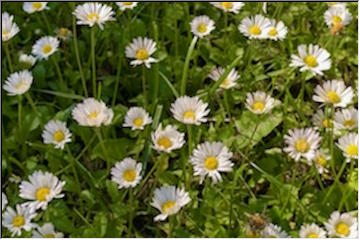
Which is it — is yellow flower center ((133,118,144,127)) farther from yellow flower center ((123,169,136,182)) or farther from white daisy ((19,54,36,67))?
white daisy ((19,54,36,67))

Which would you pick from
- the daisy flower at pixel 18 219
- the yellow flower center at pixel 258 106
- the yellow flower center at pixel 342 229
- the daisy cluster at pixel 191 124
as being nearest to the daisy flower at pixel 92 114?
the daisy cluster at pixel 191 124

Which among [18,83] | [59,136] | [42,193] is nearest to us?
[42,193]

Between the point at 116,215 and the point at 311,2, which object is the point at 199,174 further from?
the point at 311,2

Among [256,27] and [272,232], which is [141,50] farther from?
[272,232]

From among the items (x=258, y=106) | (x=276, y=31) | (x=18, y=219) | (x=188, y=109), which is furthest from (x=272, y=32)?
Answer: (x=18, y=219)

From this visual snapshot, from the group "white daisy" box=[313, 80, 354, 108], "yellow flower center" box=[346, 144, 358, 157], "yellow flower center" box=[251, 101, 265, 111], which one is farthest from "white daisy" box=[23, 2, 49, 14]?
"yellow flower center" box=[346, 144, 358, 157]
